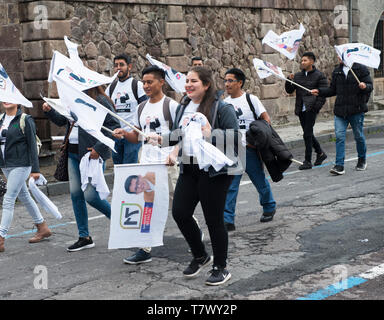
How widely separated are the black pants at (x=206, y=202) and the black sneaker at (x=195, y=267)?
0.86 feet

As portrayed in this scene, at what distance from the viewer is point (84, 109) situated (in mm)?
5871

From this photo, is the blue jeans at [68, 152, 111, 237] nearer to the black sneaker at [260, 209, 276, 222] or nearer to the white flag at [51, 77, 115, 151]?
the white flag at [51, 77, 115, 151]

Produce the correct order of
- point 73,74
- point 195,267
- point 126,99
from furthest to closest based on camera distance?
point 126,99 → point 73,74 → point 195,267

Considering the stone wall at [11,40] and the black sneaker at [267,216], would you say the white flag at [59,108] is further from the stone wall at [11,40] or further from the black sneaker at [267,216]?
the stone wall at [11,40]

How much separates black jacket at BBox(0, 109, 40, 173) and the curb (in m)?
3.44

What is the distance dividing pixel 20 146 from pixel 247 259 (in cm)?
261

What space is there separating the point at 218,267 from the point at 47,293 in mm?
1352

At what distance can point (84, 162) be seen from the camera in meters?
6.34

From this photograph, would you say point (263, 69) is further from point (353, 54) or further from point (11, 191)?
point (11, 191)

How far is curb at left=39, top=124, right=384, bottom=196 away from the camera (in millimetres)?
10328

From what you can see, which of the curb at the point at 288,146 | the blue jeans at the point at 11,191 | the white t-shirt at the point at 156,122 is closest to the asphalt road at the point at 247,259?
the blue jeans at the point at 11,191

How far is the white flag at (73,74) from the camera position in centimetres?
601

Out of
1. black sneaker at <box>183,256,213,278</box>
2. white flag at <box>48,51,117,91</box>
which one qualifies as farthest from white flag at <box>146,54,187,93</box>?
black sneaker at <box>183,256,213,278</box>

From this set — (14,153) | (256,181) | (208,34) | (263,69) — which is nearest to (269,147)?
(256,181)
